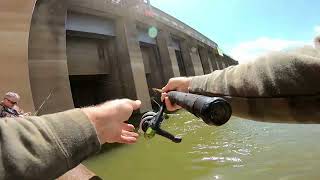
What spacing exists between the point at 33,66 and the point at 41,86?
0.73m

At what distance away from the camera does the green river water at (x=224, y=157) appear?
19.6ft

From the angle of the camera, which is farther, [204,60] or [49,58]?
[204,60]

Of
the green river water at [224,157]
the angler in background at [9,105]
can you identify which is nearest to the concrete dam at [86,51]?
the angler in background at [9,105]

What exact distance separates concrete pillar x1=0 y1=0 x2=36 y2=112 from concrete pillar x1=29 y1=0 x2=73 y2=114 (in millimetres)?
1243

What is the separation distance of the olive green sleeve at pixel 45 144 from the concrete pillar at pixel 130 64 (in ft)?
53.4

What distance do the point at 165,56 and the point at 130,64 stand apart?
6510 mm

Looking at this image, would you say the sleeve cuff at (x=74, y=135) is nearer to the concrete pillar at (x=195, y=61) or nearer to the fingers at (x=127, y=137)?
the fingers at (x=127, y=137)

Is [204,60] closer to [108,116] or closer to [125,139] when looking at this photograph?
[125,139]

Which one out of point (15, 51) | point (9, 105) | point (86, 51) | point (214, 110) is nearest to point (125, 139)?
point (214, 110)

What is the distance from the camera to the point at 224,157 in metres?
7.16

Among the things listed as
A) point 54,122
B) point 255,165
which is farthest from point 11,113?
Result: point 54,122

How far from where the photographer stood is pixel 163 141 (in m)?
9.60

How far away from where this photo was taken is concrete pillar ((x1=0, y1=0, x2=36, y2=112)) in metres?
9.54

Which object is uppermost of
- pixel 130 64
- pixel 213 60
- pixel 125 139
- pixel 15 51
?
pixel 15 51
